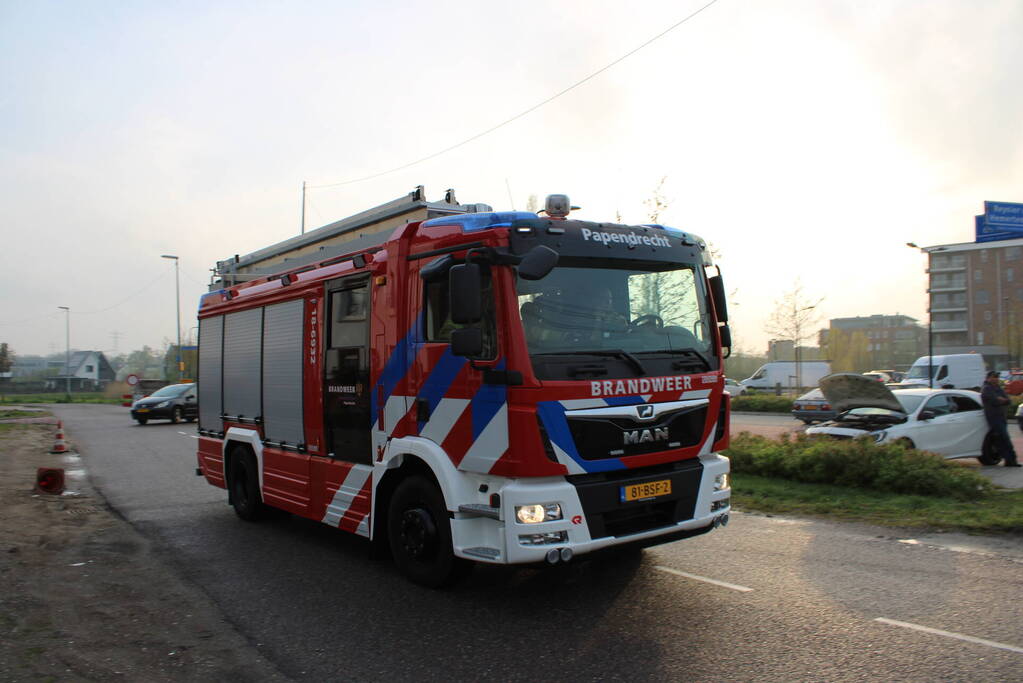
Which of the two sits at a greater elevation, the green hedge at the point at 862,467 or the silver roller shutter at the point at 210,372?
the silver roller shutter at the point at 210,372

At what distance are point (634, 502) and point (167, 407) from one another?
2838cm

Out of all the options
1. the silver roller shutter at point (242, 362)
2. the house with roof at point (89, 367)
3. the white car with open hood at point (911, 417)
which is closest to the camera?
the silver roller shutter at point (242, 362)

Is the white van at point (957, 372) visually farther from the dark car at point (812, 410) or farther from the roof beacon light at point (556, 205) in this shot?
the roof beacon light at point (556, 205)

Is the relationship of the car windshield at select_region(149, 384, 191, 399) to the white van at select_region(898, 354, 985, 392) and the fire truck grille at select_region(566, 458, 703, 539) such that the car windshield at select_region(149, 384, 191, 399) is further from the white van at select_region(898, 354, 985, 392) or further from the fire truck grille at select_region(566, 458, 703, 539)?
the white van at select_region(898, 354, 985, 392)

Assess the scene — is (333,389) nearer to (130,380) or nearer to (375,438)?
(375,438)

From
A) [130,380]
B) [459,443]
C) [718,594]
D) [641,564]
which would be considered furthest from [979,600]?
[130,380]

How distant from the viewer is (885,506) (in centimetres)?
880

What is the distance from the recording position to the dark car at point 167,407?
96.3ft

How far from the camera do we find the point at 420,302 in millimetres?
5801

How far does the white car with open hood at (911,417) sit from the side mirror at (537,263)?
8454mm

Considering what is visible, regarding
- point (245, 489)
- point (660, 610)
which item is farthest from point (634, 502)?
point (245, 489)

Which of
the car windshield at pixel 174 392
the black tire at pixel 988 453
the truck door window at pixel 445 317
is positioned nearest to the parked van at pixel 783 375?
the car windshield at pixel 174 392

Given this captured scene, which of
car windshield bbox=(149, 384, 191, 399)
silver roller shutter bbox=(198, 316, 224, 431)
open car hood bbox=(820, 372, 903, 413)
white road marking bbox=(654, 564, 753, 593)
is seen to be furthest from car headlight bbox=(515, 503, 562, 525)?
car windshield bbox=(149, 384, 191, 399)

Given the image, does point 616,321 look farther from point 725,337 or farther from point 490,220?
point 725,337
